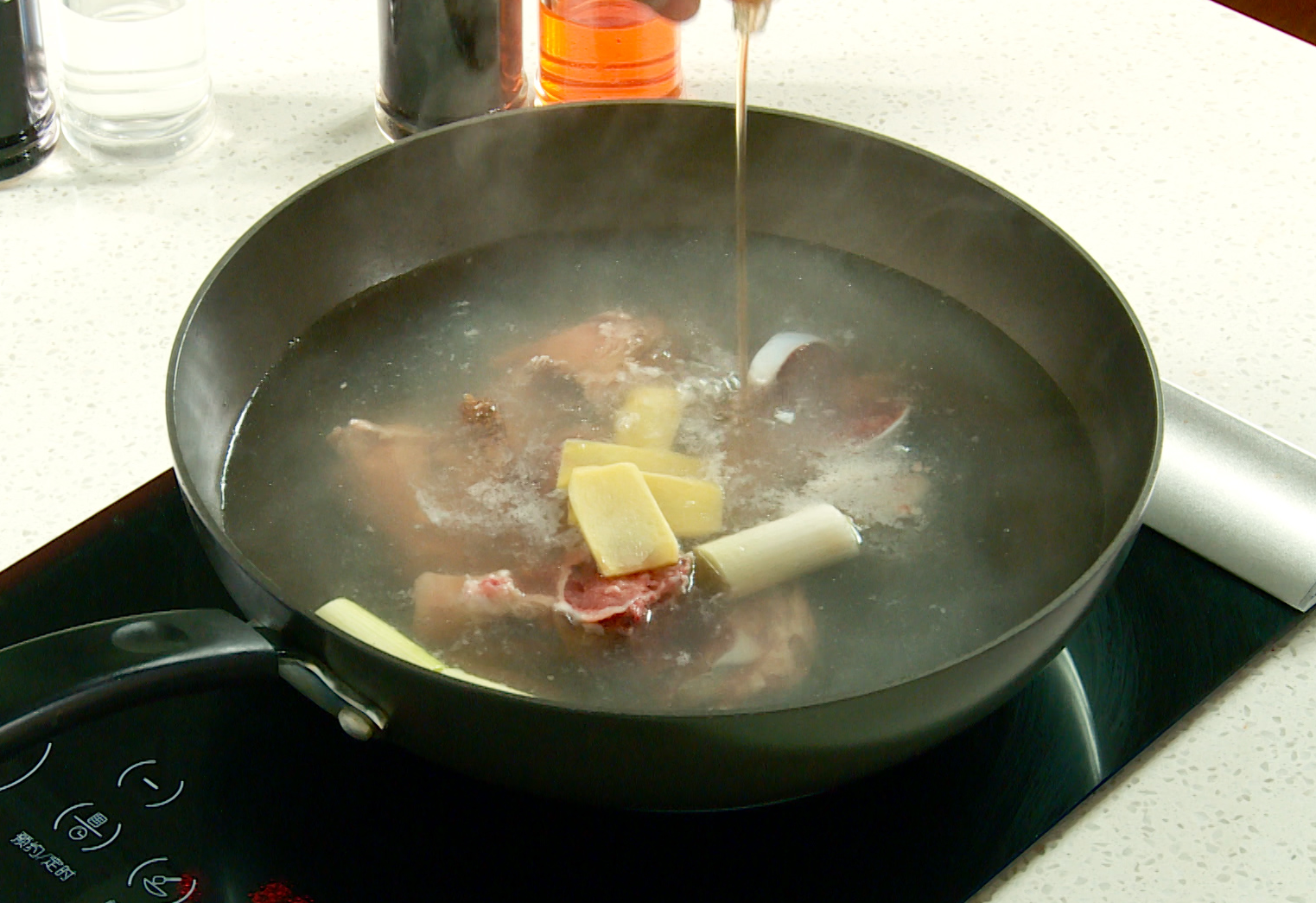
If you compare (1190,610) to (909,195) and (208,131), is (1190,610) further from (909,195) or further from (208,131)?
(208,131)

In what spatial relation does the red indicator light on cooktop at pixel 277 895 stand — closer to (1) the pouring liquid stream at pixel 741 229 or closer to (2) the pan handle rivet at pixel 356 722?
(2) the pan handle rivet at pixel 356 722

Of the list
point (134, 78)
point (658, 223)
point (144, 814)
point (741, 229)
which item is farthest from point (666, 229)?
point (144, 814)

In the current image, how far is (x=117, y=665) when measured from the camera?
0.57m

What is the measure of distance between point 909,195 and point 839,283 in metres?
0.08

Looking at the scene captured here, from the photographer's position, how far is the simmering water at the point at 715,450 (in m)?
0.75

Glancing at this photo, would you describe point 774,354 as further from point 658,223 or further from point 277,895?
point 277,895

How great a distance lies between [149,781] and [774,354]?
0.47 meters

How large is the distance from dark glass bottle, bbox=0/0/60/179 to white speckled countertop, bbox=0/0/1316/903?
2cm

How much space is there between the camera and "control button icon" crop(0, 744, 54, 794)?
0.70 metres

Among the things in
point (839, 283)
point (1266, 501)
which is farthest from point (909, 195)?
point (1266, 501)

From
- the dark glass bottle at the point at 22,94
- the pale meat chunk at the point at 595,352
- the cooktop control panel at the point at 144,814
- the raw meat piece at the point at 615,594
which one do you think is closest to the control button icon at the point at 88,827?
the cooktop control panel at the point at 144,814

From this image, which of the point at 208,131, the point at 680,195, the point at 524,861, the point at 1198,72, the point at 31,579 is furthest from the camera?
the point at 1198,72

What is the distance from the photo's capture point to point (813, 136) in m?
1.00

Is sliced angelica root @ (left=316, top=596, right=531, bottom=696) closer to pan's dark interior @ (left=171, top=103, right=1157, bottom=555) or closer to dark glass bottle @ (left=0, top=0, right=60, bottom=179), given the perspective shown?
pan's dark interior @ (left=171, top=103, right=1157, bottom=555)
